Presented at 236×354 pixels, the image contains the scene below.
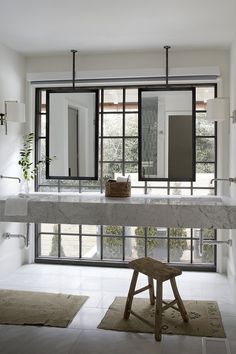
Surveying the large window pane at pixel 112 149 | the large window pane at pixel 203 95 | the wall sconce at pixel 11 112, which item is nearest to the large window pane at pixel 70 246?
the large window pane at pixel 112 149

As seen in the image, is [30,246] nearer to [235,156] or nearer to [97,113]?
[97,113]

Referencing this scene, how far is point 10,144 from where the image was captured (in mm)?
4121

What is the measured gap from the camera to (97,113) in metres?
4.25

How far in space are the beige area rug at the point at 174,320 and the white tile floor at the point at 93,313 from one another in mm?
61

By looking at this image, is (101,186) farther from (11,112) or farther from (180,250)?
(11,112)

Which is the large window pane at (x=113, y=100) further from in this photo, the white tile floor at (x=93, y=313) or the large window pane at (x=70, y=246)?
the white tile floor at (x=93, y=313)

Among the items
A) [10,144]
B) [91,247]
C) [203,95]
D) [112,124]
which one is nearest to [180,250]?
[91,247]

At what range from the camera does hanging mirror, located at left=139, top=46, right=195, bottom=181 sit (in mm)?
4078

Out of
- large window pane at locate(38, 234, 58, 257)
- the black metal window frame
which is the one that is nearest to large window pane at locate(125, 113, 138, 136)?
the black metal window frame

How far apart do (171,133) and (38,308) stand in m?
2.05

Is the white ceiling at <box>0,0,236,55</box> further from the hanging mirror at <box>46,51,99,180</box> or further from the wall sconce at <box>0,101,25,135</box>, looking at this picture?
the wall sconce at <box>0,101,25,135</box>

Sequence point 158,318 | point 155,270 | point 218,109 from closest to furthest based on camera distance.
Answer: point 158,318 → point 155,270 → point 218,109

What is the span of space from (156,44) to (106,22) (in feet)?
2.53

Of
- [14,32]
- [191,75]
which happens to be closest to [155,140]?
[191,75]
